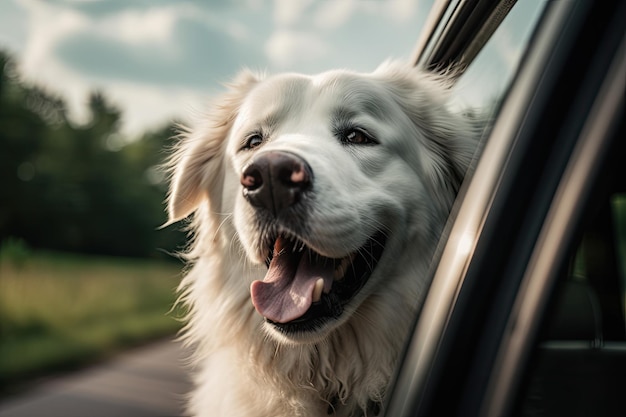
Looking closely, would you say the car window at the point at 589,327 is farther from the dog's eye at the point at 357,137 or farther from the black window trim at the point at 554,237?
the dog's eye at the point at 357,137

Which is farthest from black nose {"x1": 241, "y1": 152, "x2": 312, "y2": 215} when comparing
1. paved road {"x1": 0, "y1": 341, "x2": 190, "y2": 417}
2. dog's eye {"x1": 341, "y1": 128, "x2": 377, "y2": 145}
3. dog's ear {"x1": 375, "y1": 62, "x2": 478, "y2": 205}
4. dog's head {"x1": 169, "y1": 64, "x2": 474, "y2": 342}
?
paved road {"x1": 0, "y1": 341, "x2": 190, "y2": 417}

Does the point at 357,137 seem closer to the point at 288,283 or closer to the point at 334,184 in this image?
the point at 334,184

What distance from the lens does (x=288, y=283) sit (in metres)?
2.11

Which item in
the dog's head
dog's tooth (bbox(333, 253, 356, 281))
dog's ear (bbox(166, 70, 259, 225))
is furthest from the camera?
dog's ear (bbox(166, 70, 259, 225))

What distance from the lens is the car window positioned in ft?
3.25

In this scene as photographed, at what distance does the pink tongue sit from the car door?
827 mm

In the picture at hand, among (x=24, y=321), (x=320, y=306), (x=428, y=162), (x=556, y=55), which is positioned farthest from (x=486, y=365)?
(x=24, y=321)

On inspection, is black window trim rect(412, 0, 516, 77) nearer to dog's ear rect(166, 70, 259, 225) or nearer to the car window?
the car window

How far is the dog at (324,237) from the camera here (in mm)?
2014

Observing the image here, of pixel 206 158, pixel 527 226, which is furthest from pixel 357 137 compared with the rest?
pixel 527 226

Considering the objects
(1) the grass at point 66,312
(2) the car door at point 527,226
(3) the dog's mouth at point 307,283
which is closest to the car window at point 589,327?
(2) the car door at point 527,226

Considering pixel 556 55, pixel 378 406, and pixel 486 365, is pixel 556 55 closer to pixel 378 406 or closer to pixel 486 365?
pixel 486 365

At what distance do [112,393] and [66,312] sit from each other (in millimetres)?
3711

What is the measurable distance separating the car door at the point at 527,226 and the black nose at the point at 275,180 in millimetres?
713
